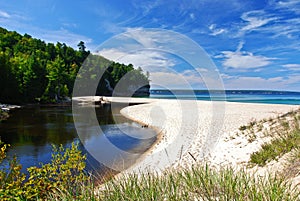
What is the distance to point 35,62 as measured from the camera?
44.3 metres

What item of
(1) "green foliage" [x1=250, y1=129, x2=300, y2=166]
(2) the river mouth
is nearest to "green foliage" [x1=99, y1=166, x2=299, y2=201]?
(1) "green foliage" [x1=250, y1=129, x2=300, y2=166]

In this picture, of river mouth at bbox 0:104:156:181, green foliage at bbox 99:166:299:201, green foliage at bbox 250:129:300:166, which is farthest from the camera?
river mouth at bbox 0:104:156:181

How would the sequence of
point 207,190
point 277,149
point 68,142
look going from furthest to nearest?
point 68,142
point 277,149
point 207,190

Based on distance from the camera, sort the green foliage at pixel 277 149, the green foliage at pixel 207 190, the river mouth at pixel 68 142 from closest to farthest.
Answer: the green foliage at pixel 207 190 → the green foliage at pixel 277 149 → the river mouth at pixel 68 142

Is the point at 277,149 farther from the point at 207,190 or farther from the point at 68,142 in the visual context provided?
the point at 68,142

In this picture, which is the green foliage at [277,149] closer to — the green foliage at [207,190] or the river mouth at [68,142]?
the green foliage at [207,190]

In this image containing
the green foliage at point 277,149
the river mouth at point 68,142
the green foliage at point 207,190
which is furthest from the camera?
the river mouth at point 68,142

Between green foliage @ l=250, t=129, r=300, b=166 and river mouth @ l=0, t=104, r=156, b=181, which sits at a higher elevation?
green foliage @ l=250, t=129, r=300, b=166

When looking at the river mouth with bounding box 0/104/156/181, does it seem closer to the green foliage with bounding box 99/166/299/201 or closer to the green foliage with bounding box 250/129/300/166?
the green foliage with bounding box 250/129/300/166

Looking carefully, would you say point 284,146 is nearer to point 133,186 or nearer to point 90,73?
point 133,186

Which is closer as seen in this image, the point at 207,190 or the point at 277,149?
the point at 207,190

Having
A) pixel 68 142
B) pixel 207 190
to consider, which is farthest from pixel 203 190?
pixel 68 142

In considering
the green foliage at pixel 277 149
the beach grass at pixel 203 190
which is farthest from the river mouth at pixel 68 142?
the beach grass at pixel 203 190

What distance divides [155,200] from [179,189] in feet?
1.33
